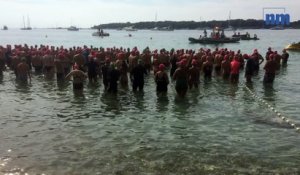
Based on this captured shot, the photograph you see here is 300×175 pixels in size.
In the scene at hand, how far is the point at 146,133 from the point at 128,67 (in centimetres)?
1067

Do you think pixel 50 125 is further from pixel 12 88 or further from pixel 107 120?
pixel 12 88

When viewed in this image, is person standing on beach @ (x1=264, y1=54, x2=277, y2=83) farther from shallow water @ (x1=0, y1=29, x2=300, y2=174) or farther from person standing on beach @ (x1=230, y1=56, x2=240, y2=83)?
shallow water @ (x1=0, y1=29, x2=300, y2=174)

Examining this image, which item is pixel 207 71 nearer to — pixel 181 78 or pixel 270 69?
pixel 270 69

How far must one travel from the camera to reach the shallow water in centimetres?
950

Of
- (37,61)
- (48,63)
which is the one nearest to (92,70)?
(48,63)

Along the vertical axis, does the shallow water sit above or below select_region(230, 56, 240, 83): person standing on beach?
below

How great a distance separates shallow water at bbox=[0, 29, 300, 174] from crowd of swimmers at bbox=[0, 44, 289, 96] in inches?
28.6

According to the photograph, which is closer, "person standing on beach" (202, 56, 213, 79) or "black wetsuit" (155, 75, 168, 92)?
"black wetsuit" (155, 75, 168, 92)

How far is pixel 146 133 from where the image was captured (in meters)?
12.2

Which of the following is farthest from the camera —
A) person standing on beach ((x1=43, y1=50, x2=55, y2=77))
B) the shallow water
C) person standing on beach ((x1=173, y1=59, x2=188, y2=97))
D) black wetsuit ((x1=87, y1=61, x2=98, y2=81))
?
person standing on beach ((x1=43, y1=50, x2=55, y2=77))

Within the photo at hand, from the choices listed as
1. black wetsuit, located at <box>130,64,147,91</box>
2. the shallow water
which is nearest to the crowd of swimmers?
black wetsuit, located at <box>130,64,147,91</box>

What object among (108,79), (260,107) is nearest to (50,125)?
(108,79)

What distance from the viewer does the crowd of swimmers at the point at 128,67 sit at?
58.6ft

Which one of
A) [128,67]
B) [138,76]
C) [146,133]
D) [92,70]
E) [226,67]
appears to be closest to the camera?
[146,133]
